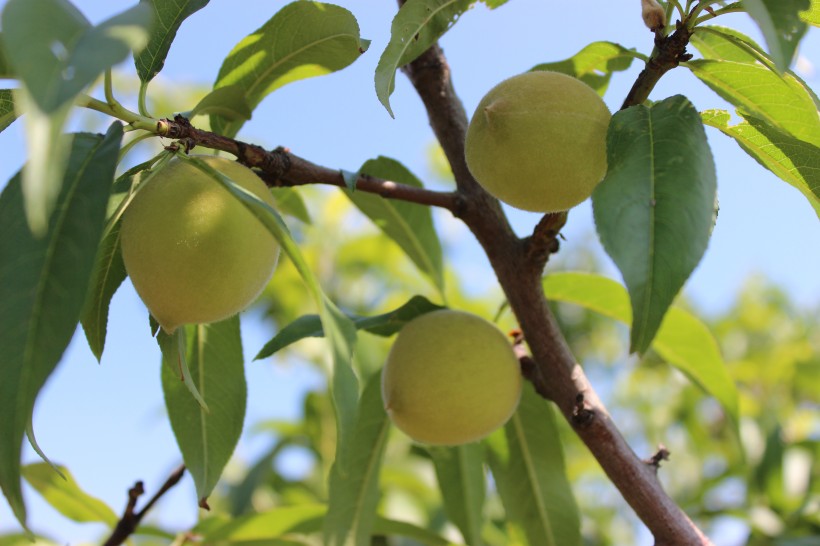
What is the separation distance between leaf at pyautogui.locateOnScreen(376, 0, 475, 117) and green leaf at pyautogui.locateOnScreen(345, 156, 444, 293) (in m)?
0.35

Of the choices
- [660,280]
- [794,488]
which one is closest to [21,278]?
[660,280]

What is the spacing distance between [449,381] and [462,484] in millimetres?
410

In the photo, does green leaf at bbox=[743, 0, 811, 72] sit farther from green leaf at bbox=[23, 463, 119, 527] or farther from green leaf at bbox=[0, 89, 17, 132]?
green leaf at bbox=[23, 463, 119, 527]

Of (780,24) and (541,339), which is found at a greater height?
(780,24)

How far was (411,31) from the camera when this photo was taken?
1.07 meters

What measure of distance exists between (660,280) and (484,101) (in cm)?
38

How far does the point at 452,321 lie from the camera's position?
1.33 metres

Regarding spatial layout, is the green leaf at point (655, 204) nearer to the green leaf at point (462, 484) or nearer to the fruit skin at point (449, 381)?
the fruit skin at point (449, 381)

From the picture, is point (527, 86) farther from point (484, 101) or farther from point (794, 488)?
point (794, 488)

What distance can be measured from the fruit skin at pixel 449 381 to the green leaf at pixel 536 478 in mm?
233

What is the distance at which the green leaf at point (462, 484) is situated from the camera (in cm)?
158

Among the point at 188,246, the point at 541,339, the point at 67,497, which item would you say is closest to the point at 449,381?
the point at 541,339

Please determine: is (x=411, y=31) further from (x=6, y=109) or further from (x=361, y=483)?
(x=361, y=483)

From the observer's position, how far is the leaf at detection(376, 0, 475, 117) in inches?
40.0
